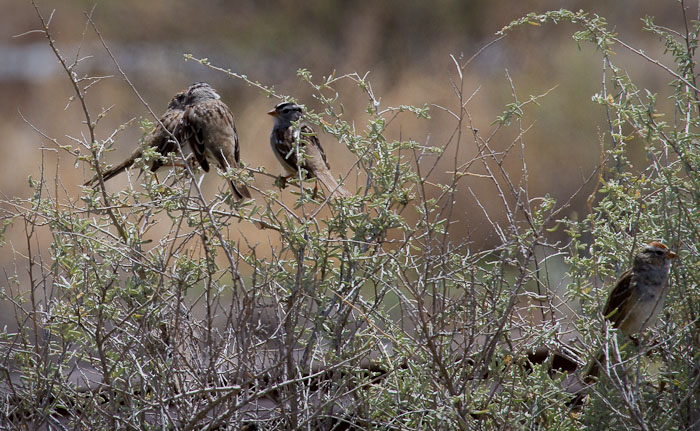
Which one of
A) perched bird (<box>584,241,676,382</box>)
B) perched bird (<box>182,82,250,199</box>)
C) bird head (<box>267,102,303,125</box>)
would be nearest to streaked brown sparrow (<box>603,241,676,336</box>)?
perched bird (<box>584,241,676,382</box>)

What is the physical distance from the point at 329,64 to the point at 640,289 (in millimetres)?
10020

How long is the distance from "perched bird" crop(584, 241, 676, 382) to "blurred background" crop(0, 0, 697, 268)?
5546mm

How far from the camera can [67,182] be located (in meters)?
9.01

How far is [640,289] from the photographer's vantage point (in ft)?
9.69

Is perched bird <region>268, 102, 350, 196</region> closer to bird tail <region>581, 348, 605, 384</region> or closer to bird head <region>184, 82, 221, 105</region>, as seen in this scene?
bird head <region>184, 82, 221, 105</region>

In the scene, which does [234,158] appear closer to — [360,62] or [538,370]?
[538,370]

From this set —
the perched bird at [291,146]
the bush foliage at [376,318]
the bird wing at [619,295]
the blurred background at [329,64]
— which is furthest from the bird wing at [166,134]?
the blurred background at [329,64]

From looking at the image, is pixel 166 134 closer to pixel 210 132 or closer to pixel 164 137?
pixel 164 137

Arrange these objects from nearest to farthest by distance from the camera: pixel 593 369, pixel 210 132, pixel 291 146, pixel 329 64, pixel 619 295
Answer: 1. pixel 593 369
2. pixel 619 295
3. pixel 291 146
4. pixel 210 132
5. pixel 329 64

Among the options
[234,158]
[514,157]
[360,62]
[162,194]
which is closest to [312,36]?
[360,62]

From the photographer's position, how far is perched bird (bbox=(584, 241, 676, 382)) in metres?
2.93

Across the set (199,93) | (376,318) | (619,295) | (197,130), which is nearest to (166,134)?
(197,130)

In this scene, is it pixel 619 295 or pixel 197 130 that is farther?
pixel 197 130

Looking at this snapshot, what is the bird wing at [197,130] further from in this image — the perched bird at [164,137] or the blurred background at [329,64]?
the blurred background at [329,64]
